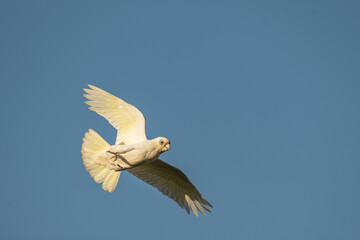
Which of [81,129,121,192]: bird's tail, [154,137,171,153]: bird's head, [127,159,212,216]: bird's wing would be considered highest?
[154,137,171,153]: bird's head

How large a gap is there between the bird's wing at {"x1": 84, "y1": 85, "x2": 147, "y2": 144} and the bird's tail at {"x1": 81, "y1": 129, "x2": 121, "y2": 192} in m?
0.58

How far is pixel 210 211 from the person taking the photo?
14898 mm

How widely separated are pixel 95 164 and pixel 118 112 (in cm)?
156

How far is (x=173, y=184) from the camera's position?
49.8 ft

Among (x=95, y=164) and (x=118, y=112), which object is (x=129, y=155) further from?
(x=118, y=112)

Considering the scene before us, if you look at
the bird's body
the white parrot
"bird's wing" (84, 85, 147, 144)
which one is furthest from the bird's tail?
"bird's wing" (84, 85, 147, 144)

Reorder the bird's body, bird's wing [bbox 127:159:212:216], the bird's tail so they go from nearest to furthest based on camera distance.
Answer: the bird's body → the bird's tail → bird's wing [bbox 127:159:212:216]

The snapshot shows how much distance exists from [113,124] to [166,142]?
1785 mm

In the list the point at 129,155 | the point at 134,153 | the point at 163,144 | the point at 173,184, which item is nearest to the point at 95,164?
the point at 129,155

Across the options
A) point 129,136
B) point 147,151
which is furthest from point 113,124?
point 147,151

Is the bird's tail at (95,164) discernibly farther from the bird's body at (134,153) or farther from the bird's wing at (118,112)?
the bird's wing at (118,112)

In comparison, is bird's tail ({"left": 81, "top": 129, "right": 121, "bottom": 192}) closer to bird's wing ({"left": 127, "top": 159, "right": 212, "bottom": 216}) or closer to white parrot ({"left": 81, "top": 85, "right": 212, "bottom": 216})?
white parrot ({"left": 81, "top": 85, "right": 212, "bottom": 216})

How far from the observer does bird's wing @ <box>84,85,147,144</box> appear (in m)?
13.9

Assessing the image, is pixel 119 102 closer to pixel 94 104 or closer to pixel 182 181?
pixel 94 104
